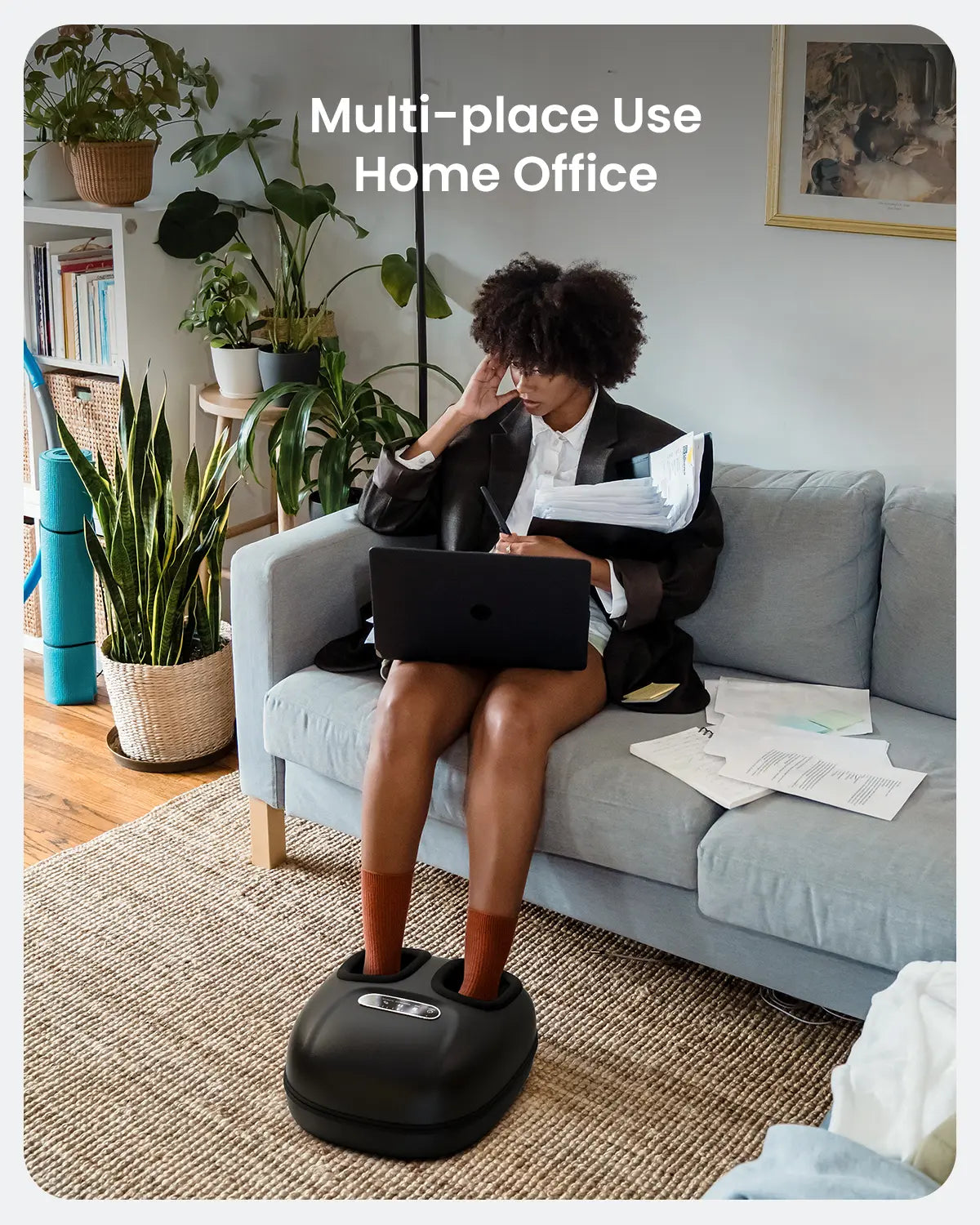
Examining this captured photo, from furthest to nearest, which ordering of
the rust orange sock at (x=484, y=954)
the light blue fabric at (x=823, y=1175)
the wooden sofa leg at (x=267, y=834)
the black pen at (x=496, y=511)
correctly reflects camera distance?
the wooden sofa leg at (x=267, y=834) < the black pen at (x=496, y=511) < the rust orange sock at (x=484, y=954) < the light blue fabric at (x=823, y=1175)

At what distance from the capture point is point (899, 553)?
230 cm

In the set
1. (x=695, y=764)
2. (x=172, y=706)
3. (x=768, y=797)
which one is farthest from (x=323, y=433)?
(x=768, y=797)

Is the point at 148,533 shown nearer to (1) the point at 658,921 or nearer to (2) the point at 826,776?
(1) the point at 658,921

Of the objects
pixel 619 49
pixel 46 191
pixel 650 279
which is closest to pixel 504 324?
pixel 650 279

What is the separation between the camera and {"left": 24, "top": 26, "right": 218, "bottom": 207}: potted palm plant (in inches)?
122

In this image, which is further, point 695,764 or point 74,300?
point 74,300

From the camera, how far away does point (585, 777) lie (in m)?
2.04

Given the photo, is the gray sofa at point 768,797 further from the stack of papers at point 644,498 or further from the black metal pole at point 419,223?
the black metal pole at point 419,223

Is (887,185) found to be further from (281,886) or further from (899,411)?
(281,886)

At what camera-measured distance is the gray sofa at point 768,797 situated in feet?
6.10

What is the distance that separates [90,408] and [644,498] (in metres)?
1.79

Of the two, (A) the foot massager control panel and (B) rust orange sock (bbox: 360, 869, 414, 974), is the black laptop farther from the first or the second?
(A) the foot massager control panel

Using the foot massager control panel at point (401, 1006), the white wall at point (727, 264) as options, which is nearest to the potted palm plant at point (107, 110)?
the white wall at point (727, 264)

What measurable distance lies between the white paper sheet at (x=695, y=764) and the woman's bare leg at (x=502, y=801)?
5.9 inches
